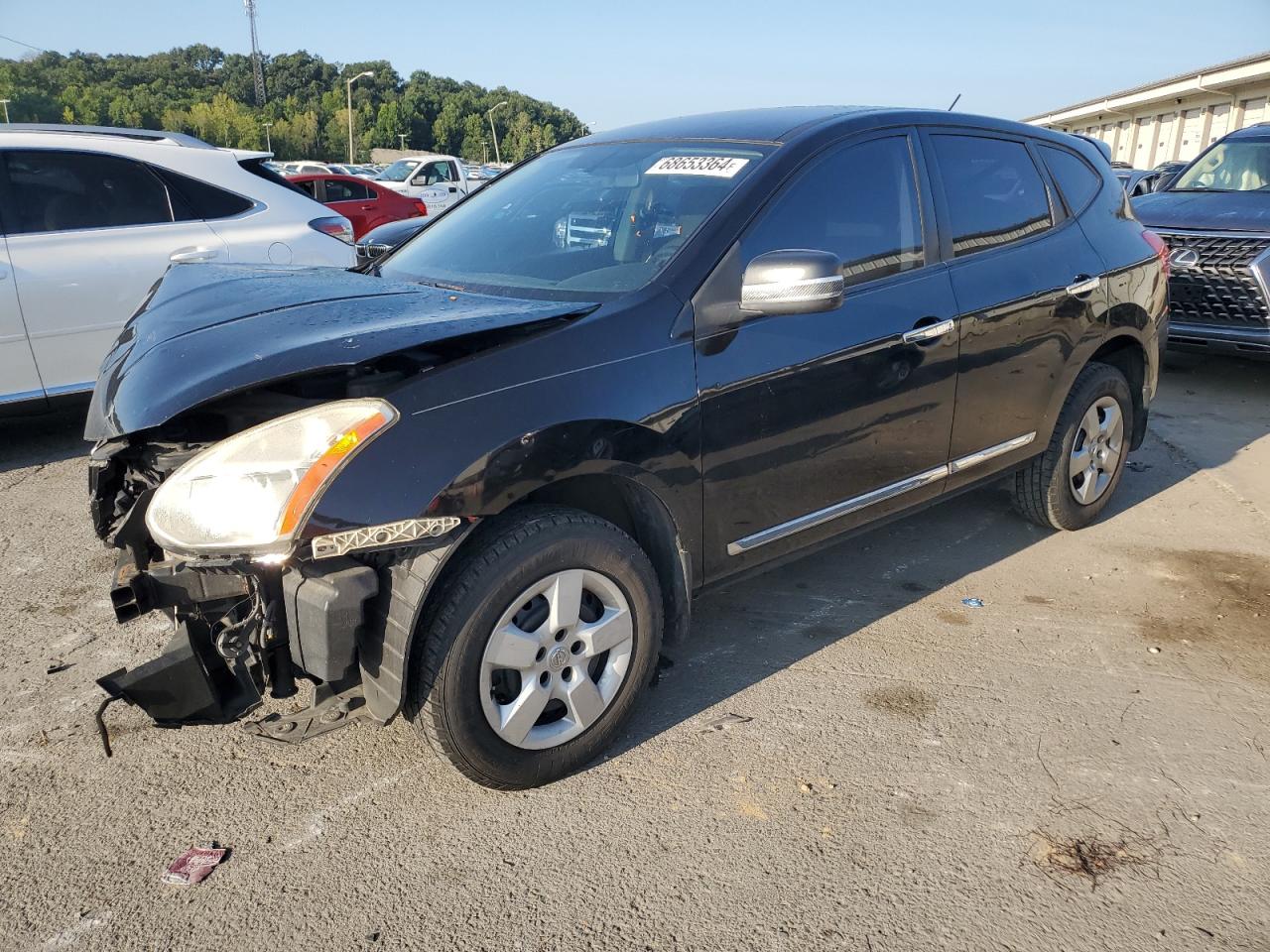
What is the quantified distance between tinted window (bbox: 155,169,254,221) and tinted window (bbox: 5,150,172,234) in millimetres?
55

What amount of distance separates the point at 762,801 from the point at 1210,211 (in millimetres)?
7270

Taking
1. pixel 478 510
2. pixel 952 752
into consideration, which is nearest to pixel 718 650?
pixel 952 752

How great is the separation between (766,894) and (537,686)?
2.49ft

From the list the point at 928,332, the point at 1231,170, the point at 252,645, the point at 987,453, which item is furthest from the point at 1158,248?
the point at 1231,170

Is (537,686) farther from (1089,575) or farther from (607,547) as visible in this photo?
(1089,575)

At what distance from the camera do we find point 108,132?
5.66 metres

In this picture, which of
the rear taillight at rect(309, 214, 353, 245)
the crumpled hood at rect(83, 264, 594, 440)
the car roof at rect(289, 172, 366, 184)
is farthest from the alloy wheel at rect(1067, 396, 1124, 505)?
the car roof at rect(289, 172, 366, 184)

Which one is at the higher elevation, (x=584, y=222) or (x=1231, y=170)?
(x=1231, y=170)

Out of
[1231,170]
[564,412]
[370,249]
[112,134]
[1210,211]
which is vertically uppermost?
[112,134]

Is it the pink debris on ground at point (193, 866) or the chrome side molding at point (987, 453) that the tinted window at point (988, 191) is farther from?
the pink debris on ground at point (193, 866)

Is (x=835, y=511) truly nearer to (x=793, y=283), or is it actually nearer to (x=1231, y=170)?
(x=793, y=283)

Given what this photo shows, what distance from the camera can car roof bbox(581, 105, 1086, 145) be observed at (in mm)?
3281

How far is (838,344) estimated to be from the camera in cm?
308

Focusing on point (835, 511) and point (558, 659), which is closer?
point (558, 659)
